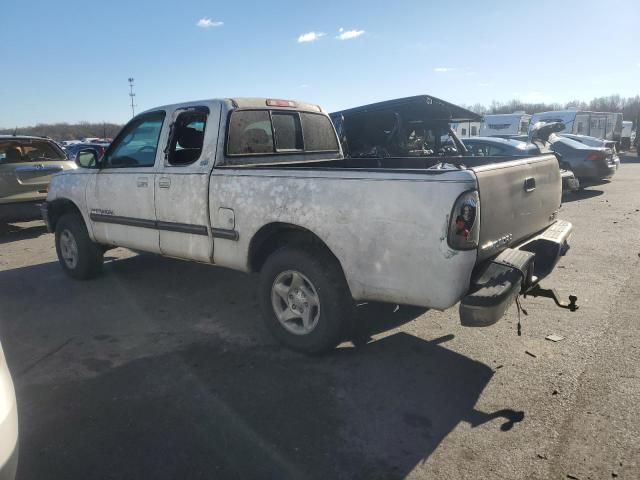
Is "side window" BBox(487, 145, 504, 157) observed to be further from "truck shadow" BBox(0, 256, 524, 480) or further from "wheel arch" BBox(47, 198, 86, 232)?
"wheel arch" BBox(47, 198, 86, 232)

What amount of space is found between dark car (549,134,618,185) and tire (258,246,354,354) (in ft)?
37.8

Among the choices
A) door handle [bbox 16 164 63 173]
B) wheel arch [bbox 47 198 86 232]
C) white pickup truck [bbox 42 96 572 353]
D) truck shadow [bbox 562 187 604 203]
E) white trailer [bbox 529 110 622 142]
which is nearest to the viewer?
white pickup truck [bbox 42 96 572 353]

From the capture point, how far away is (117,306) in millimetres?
5043

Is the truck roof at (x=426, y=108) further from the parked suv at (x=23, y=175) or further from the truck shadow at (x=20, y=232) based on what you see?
the truck shadow at (x=20, y=232)

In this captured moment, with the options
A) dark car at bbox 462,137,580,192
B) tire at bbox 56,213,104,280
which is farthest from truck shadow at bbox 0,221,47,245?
dark car at bbox 462,137,580,192

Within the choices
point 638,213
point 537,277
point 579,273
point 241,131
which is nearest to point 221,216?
point 241,131

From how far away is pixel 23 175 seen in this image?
8.52 metres

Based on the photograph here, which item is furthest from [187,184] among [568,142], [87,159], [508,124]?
[508,124]

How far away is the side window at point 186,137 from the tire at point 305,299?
4.97 feet

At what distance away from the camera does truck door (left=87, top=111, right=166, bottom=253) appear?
4.87m

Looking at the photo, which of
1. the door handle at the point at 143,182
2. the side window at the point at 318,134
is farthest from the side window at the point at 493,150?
the door handle at the point at 143,182

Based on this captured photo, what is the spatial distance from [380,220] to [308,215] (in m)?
0.61

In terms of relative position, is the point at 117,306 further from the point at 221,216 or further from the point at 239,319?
the point at 221,216

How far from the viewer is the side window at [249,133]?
4.41 m
